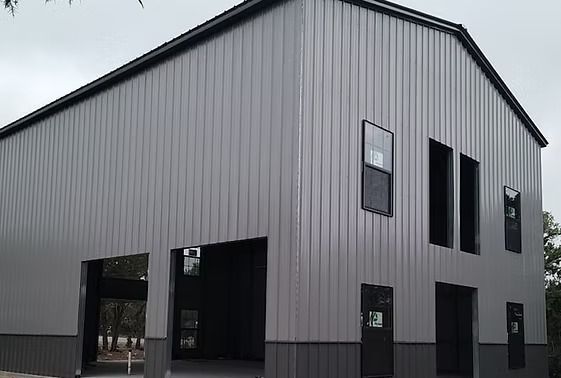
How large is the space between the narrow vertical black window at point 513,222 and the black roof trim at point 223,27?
234 centimetres

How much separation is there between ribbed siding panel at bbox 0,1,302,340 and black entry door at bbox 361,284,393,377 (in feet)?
5.96

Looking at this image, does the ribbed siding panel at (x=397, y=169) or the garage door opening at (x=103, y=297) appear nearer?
the ribbed siding panel at (x=397, y=169)

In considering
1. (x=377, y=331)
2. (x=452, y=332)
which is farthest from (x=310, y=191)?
(x=452, y=332)

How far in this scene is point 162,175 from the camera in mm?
14836

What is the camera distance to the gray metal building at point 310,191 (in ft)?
39.5

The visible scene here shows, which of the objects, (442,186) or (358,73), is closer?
(358,73)

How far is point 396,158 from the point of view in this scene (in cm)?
1375

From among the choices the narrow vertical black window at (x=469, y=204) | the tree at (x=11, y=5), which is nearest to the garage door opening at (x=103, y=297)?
the narrow vertical black window at (x=469, y=204)

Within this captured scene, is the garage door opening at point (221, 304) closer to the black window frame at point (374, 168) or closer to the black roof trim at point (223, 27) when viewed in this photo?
the black roof trim at point (223, 27)

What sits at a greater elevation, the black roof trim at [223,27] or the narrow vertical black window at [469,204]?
the black roof trim at [223,27]

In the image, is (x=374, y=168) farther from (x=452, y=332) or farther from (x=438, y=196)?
(x=452, y=332)

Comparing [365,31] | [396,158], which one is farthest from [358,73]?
[396,158]

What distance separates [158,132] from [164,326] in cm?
406

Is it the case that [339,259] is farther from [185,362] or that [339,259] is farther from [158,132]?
[185,362]
